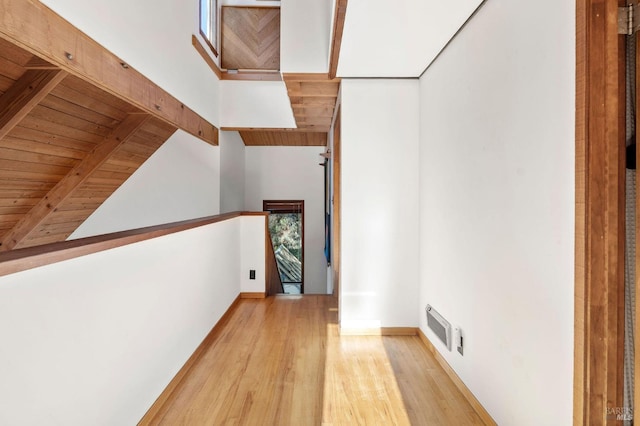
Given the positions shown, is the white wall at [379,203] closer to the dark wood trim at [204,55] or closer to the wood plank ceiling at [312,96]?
the wood plank ceiling at [312,96]

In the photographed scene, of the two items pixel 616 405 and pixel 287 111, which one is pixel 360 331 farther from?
pixel 287 111

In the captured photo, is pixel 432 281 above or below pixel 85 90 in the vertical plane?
below

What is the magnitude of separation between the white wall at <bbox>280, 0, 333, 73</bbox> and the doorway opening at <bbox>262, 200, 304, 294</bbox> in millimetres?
4044

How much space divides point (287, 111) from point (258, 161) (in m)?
2.20

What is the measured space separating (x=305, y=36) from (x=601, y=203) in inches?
94.3

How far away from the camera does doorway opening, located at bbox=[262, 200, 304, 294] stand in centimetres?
672

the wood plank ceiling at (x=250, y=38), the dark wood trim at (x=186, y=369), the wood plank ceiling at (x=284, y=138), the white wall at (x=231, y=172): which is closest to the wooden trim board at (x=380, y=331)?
the dark wood trim at (x=186, y=369)

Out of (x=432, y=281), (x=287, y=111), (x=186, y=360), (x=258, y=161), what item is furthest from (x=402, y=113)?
(x=258, y=161)

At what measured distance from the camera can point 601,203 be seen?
1.09 meters

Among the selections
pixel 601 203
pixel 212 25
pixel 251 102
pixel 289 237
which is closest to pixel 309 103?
pixel 251 102

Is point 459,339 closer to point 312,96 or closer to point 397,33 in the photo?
point 397,33

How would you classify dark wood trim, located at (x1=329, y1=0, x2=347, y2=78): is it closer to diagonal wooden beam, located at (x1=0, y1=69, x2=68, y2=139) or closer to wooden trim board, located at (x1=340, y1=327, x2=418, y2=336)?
diagonal wooden beam, located at (x1=0, y1=69, x2=68, y2=139)

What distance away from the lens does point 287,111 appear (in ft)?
14.7

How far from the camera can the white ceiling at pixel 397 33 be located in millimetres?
1772
